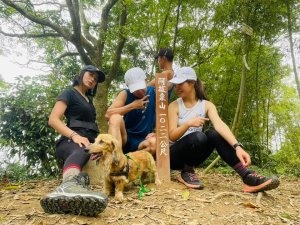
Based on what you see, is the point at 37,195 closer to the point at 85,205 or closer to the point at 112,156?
the point at 112,156

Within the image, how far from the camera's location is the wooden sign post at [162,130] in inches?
150

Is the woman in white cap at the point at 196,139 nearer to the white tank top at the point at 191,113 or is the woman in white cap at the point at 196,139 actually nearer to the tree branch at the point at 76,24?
the white tank top at the point at 191,113

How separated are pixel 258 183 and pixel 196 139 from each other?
81cm

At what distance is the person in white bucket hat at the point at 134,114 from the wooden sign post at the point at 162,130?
15 cm

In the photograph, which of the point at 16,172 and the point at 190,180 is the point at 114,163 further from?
the point at 16,172

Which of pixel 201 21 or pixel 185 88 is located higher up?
pixel 201 21

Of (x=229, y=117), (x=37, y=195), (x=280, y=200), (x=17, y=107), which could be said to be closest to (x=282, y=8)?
(x=229, y=117)

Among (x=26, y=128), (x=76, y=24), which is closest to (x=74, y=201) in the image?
(x=26, y=128)

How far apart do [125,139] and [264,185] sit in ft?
Result: 5.66

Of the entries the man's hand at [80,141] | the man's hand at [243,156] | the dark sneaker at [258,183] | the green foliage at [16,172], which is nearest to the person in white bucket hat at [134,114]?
the man's hand at [80,141]

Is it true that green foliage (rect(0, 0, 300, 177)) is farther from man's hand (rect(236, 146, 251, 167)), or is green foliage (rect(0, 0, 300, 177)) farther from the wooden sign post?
man's hand (rect(236, 146, 251, 167))

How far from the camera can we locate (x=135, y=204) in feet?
10.0

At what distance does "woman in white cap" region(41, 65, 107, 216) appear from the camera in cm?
244

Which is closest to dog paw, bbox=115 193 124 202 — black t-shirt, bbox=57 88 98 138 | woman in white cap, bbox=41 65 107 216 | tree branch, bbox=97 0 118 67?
woman in white cap, bbox=41 65 107 216
